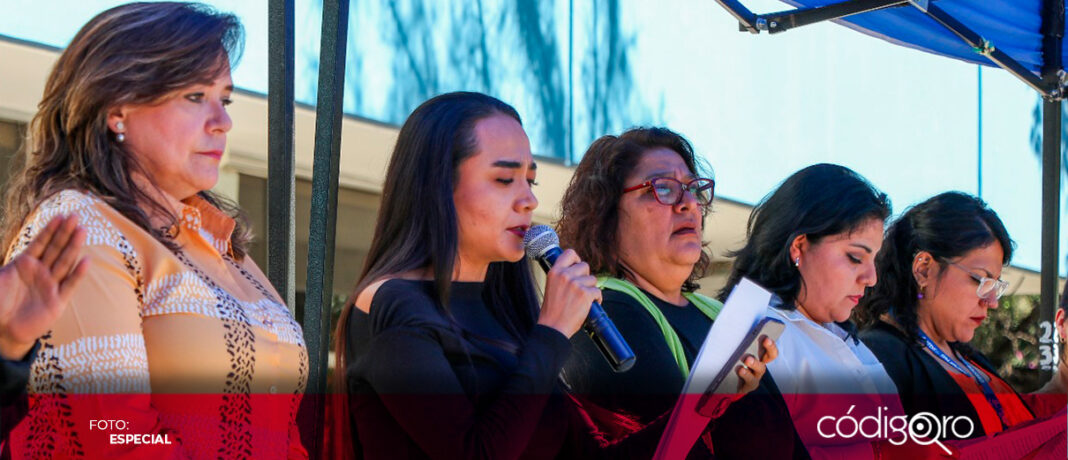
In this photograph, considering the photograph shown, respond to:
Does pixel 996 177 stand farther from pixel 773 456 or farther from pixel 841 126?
pixel 773 456

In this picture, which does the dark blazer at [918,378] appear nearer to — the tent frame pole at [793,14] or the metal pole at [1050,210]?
the tent frame pole at [793,14]

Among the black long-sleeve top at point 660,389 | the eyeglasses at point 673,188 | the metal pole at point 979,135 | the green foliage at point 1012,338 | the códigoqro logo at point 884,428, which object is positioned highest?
the metal pole at point 979,135

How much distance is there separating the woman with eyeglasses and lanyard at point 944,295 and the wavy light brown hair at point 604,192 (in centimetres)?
96

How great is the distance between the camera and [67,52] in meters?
2.06

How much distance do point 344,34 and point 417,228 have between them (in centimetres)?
70

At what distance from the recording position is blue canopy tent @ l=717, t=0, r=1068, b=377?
4.17m

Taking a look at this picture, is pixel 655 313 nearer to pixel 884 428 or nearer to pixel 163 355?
pixel 884 428

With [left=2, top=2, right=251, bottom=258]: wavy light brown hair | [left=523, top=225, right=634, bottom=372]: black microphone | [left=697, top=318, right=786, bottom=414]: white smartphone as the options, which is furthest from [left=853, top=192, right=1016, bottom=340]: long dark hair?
[left=2, top=2, right=251, bottom=258]: wavy light brown hair

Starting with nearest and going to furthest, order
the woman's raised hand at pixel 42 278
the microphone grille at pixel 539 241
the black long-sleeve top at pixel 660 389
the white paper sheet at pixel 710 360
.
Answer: the woman's raised hand at pixel 42 278
the white paper sheet at pixel 710 360
the microphone grille at pixel 539 241
the black long-sleeve top at pixel 660 389

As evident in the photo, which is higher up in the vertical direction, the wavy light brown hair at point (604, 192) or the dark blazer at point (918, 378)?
the wavy light brown hair at point (604, 192)

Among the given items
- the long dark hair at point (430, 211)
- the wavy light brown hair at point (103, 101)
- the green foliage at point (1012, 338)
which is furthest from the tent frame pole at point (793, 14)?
the green foliage at point (1012, 338)

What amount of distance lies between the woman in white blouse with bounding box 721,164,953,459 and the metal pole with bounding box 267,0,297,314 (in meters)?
1.13

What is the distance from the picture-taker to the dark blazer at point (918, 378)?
11.5 ft

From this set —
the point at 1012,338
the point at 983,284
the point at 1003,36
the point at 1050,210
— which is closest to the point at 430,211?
the point at 983,284
